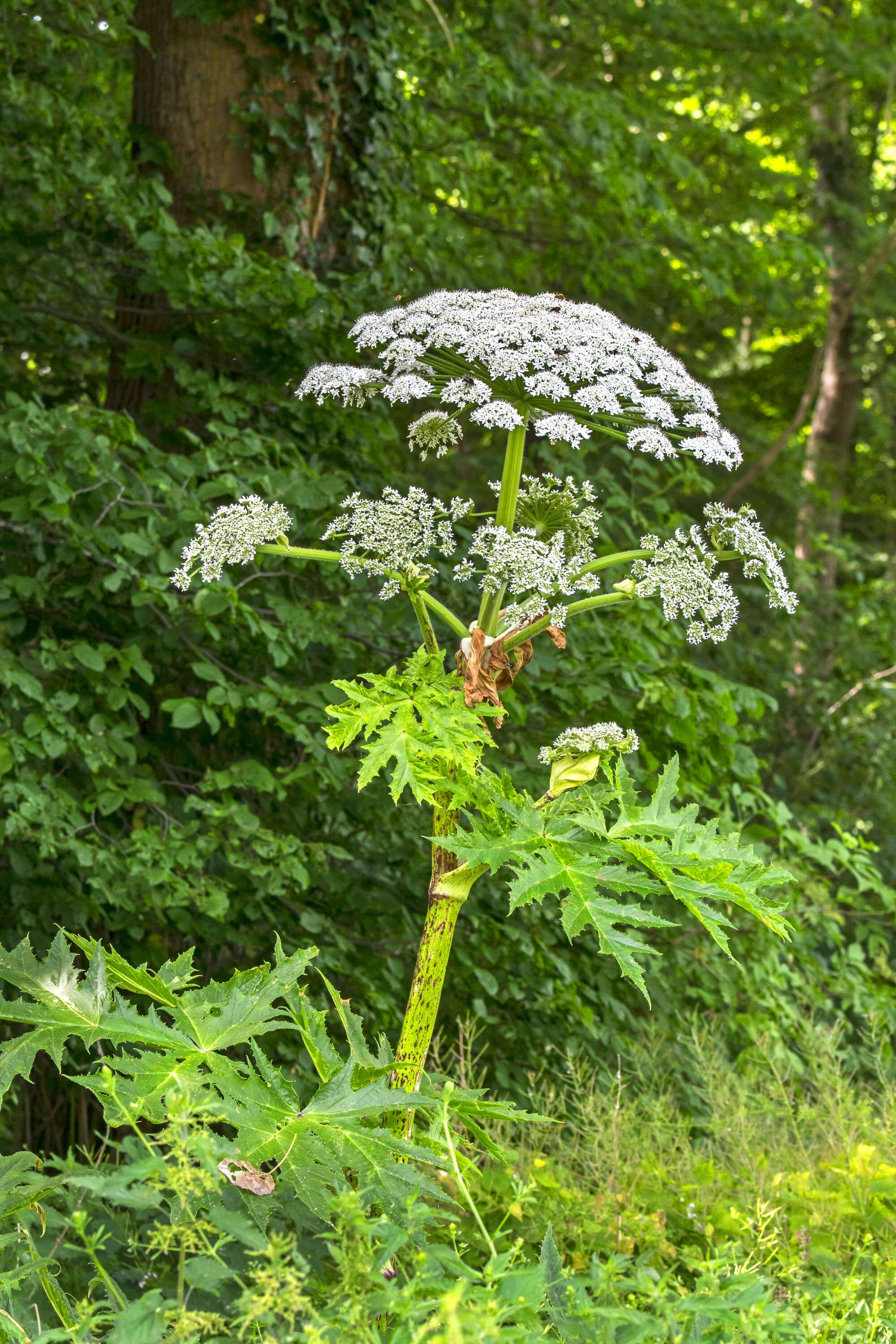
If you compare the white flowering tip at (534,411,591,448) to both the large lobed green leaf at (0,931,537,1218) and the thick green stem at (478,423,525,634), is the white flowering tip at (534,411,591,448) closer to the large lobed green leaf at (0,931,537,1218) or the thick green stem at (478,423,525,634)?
the thick green stem at (478,423,525,634)

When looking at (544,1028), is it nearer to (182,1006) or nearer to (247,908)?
(247,908)

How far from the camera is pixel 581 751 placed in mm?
1808

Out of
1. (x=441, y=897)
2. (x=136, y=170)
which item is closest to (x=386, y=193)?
(x=136, y=170)

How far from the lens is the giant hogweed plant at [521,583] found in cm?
159

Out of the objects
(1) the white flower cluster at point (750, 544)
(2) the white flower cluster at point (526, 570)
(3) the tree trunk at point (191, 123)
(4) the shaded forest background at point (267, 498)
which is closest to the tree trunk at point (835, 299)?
(4) the shaded forest background at point (267, 498)

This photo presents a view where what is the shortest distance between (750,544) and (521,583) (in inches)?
16.2

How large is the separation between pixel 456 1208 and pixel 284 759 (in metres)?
1.89

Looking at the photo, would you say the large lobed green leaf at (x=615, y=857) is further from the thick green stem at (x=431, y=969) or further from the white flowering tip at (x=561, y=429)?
the white flowering tip at (x=561, y=429)

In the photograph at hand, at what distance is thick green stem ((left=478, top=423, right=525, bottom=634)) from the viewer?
1.79 meters

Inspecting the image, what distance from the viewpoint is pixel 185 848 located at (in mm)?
3439

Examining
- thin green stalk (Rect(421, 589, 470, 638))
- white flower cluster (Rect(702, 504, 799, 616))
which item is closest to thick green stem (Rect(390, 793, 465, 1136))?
thin green stalk (Rect(421, 589, 470, 638))

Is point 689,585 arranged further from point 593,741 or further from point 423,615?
point 423,615

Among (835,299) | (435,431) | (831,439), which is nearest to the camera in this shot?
(435,431)

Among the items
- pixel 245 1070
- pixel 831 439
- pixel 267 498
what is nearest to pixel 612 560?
pixel 245 1070
